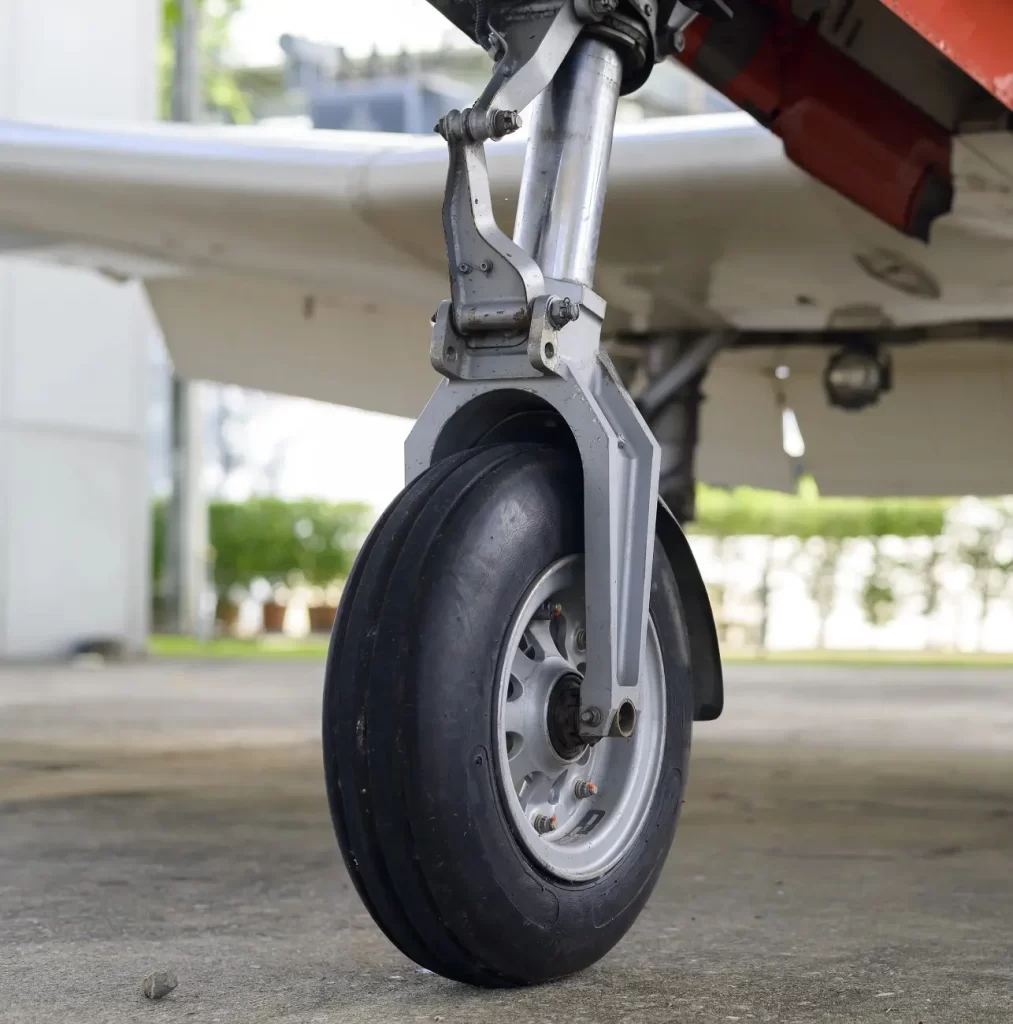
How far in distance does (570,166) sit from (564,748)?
72 centimetres

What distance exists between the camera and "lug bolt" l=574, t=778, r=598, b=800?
1.83 metres

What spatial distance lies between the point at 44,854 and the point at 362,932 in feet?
3.22

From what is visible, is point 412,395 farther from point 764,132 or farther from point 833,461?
point 764,132

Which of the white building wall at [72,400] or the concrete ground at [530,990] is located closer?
the concrete ground at [530,990]

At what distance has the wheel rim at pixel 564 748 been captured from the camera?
1732 mm

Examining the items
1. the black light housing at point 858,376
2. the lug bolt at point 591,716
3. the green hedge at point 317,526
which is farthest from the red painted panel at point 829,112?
the green hedge at point 317,526

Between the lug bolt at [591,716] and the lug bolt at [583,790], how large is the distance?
11 cm

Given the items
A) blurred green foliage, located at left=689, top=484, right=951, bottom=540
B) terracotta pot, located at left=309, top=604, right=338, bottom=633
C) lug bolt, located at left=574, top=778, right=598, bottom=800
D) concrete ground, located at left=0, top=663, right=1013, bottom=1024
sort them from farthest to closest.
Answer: terracotta pot, located at left=309, top=604, right=338, bottom=633
blurred green foliage, located at left=689, top=484, right=951, bottom=540
lug bolt, located at left=574, top=778, right=598, bottom=800
concrete ground, located at left=0, top=663, right=1013, bottom=1024

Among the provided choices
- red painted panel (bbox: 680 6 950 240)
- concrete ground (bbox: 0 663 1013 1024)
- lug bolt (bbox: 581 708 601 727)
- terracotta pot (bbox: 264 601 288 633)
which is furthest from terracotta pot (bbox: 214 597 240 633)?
lug bolt (bbox: 581 708 601 727)

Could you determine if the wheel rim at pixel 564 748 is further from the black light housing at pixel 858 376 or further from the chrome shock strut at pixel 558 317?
the black light housing at pixel 858 376

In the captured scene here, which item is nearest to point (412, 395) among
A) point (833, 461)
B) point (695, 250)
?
point (833, 461)

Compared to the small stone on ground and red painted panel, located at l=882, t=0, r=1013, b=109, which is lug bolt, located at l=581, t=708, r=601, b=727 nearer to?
the small stone on ground

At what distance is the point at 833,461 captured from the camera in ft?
18.9

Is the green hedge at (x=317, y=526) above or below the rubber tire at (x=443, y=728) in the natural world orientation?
above
